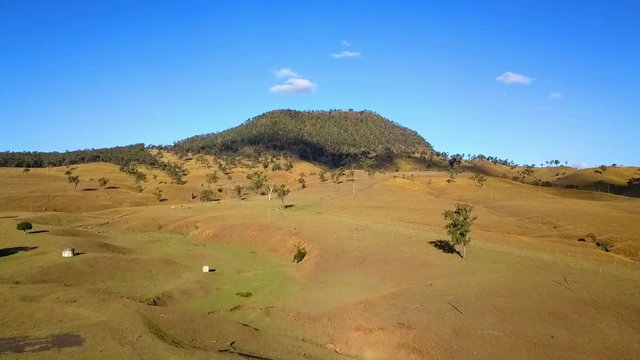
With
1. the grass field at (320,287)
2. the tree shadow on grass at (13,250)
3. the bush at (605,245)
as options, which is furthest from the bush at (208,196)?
the bush at (605,245)

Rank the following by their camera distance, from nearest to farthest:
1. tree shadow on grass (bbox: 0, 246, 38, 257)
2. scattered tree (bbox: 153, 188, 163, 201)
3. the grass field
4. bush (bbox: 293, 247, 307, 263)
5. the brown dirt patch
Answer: the brown dirt patch
the grass field
tree shadow on grass (bbox: 0, 246, 38, 257)
bush (bbox: 293, 247, 307, 263)
scattered tree (bbox: 153, 188, 163, 201)

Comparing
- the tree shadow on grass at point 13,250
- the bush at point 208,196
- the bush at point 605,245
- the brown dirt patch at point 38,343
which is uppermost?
the bush at point 208,196

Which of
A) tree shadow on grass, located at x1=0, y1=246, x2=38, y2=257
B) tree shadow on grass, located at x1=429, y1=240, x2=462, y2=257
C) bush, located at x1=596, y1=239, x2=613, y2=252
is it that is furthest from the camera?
bush, located at x1=596, y1=239, x2=613, y2=252

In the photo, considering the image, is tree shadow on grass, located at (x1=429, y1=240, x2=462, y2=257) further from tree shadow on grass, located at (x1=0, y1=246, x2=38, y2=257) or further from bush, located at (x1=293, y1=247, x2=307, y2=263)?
tree shadow on grass, located at (x1=0, y1=246, x2=38, y2=257)

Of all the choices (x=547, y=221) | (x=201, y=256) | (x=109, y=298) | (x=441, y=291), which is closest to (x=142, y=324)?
(x=109, y=298)

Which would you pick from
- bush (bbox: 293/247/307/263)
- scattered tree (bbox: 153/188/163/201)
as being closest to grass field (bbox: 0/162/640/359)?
bush (bbox: 293/247/307/263)

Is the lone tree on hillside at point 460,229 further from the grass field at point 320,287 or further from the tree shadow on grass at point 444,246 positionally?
the grass field at point 320,287

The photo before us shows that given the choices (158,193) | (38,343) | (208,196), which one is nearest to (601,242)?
(38,343)
